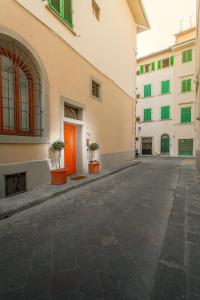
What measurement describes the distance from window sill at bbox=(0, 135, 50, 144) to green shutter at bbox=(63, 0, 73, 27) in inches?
190

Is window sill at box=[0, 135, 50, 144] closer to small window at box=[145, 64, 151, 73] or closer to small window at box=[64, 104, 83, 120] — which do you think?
small window at box=[64, 104, 83, 120]

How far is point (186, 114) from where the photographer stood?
21094mm

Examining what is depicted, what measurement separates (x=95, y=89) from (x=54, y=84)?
143 inches

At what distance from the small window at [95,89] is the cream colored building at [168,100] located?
14.6 meters

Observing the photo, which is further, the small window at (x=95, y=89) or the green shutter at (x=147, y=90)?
the green shutter at (x=147, y=90)

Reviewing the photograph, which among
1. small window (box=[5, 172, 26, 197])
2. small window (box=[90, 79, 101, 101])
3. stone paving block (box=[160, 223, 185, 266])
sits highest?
small window (box=[90, 79, 101, 101])

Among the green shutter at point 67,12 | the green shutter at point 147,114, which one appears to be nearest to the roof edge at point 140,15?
the green shutter at point 67,12

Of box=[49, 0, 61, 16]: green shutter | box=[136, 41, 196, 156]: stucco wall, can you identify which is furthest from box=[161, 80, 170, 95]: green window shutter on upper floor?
box=[49, 0, 61, 16]: green shutter

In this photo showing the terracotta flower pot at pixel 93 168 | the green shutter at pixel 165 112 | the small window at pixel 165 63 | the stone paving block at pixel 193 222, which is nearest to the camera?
the stone paving block at pixel 193 222

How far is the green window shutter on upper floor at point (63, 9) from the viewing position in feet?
21.6

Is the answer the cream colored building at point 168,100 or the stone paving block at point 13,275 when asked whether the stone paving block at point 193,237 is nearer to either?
the stone paving block at point 13,275

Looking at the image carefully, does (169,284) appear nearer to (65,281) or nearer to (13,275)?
(65,281)

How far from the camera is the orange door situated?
321 inches

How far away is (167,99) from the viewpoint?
74.1 ft
